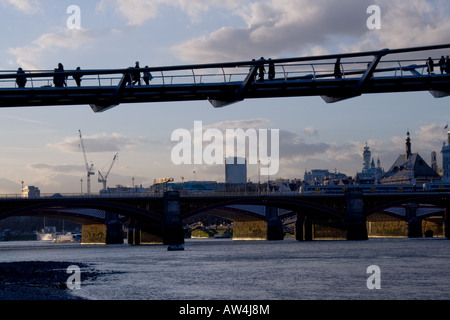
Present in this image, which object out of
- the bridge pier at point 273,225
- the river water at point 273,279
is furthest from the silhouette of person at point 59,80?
the bridge pier at point 273,225

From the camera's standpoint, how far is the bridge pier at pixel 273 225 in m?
188

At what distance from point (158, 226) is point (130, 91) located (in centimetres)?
11079

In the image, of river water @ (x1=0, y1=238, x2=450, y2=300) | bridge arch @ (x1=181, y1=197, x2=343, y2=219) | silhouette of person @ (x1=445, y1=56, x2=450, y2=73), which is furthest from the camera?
bridge arch @ (x1=181, y1=197, x2=343, y2=219)

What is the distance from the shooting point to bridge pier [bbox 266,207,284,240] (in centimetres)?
18800

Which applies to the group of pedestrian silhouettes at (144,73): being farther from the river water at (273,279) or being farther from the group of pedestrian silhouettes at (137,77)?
the river water at (273,279)

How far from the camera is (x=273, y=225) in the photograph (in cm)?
18875

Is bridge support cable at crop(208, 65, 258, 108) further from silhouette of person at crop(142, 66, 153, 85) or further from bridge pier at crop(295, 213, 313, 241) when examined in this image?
bridge pier at crop(295, 213, 313, 241)

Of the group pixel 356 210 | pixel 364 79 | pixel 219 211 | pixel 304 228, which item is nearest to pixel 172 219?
pixel 219 211

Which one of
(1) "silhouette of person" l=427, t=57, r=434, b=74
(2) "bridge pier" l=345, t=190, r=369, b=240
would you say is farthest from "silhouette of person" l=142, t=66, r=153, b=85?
(2) "bridge pier" l=345, t=190, r=369, b=240

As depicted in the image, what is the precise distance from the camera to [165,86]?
55.1 metres

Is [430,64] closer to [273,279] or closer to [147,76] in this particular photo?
[147,76]

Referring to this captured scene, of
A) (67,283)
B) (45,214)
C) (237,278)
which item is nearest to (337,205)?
(45,214)

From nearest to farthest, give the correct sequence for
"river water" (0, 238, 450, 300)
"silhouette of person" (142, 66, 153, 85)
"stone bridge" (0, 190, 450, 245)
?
"silhouette of person" (142, 66, 153, 85), "river water" (0, 238, 450, 300), "stone bridge" (0, 190, 450, 245)
